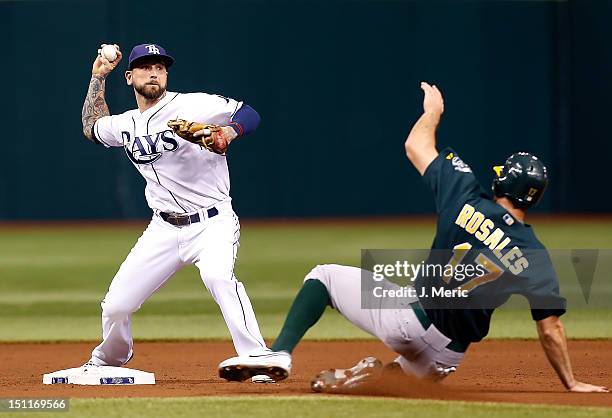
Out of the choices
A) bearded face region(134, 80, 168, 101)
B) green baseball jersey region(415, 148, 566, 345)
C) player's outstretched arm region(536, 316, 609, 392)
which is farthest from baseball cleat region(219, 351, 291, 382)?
bearded face region(134, 80, 168, 101)

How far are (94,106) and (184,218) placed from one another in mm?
1027

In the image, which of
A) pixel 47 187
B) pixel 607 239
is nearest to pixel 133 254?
pixel 607 239

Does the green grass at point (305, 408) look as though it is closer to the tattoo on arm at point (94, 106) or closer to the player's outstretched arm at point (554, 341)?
the player's outstretched arm at point (554, 341)

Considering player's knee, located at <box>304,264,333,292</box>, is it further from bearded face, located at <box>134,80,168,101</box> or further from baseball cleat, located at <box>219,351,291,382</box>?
bearded face, located at <box>134,80,168,101</box>

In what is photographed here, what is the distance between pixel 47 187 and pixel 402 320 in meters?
16.2

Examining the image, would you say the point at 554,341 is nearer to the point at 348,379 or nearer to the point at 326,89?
the point at 348,379

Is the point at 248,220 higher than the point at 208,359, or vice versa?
the point at 208,359

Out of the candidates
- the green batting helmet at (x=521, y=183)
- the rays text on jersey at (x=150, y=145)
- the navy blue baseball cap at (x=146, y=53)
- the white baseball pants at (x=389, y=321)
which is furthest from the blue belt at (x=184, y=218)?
the green batting helmet at (x=521, y=183)

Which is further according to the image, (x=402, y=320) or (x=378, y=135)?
(x=378, y=135)

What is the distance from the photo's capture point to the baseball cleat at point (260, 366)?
217 inches

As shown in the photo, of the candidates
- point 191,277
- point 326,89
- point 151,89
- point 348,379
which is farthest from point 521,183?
point 326,89

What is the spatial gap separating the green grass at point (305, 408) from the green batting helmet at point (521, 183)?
101 centimetres

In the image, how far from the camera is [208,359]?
7906 millimetres

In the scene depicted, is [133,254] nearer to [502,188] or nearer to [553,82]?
[502,188]
